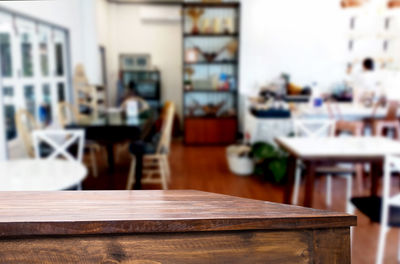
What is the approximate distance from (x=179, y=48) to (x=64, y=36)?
8.21ft

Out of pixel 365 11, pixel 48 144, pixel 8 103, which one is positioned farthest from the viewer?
pixel 365 11

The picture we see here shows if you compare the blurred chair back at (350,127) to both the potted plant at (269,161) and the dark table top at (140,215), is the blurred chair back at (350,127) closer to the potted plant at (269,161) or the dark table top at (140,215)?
the potted plant at (269,161)

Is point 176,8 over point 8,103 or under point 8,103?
over

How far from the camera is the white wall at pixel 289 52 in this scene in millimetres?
5168

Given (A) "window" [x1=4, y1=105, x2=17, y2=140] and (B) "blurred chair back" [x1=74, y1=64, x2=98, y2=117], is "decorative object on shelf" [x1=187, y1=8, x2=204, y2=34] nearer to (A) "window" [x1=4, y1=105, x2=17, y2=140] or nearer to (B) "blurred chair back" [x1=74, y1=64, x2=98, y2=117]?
(B) "blurred chair back" [x1=74, y1=64, x2=98, y2=117]

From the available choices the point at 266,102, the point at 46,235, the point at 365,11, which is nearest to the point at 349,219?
the point at 46,235

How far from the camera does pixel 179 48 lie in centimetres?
676

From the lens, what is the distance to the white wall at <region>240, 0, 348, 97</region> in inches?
203

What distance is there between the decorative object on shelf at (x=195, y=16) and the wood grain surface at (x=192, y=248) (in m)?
5.19

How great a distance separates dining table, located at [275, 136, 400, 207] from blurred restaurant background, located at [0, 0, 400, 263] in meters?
0.01

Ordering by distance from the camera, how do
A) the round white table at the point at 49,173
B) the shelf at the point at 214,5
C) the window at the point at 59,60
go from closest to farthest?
the round white table at the point at 49,173 < the window at the point at 59,60 < the shelf at the point at 214,5

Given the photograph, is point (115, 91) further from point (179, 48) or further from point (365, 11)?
point (365, 11)

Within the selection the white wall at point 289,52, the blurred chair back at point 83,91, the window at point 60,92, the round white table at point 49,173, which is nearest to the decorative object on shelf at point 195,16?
the white wall at point 289,52

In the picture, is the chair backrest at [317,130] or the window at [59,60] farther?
the window at [59,60]
